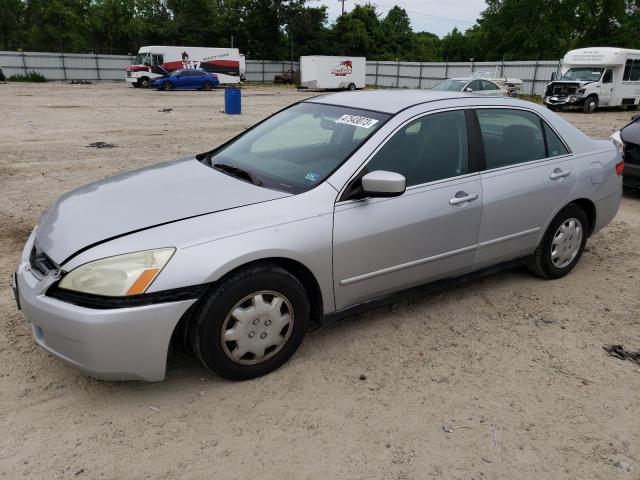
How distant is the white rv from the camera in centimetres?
2236

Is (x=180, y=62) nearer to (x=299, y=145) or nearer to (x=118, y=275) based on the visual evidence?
(x=299, y=145)

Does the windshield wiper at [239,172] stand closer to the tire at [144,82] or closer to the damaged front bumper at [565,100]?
the damaged front bumper at [565,100]

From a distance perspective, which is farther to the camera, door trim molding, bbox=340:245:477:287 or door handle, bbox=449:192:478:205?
door handle, bbox=449:192:478:205

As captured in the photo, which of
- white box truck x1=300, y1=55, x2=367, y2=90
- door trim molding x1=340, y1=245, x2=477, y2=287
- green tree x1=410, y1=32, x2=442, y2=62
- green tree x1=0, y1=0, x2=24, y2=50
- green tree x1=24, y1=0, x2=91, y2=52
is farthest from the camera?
green tree x1=410, y1=32, x2=442, y2=62

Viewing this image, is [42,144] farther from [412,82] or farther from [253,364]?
[412,82]

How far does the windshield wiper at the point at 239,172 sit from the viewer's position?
3.35m

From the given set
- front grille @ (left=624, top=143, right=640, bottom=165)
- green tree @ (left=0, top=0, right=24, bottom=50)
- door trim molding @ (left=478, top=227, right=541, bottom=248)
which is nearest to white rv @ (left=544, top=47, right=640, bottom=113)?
front grille @ (left=624, top=143, right=640, bottom=165)

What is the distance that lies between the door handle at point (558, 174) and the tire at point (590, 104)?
21.0 meters

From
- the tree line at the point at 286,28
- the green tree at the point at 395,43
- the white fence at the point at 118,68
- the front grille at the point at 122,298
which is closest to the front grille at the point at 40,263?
the front grille at the point at 122,298

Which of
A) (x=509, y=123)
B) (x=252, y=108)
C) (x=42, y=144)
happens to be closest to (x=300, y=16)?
(x=252, y=108)

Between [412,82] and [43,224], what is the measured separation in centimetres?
4423

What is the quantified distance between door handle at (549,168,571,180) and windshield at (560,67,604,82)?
21.6 m

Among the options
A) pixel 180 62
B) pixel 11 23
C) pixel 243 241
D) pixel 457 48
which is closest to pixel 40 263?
pixel 243 241

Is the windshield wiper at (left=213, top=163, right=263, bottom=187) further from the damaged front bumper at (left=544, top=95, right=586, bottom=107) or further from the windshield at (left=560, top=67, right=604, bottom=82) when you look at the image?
the windshield at (left=560, top=67, right=604, bottom=82)
